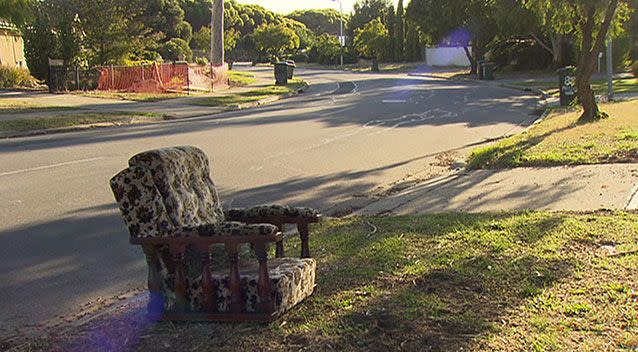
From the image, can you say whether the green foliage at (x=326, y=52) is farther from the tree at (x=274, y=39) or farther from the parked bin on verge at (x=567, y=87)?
the parked bin on verge at (x=567, y=87)

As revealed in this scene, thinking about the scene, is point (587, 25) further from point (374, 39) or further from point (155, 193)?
point (374, 39)

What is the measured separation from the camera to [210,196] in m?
5.65

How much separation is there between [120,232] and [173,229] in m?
3.56

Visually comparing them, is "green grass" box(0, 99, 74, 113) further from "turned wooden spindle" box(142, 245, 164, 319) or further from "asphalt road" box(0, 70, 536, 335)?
"turned wooden spindle" box(142, 245, 164, 319)

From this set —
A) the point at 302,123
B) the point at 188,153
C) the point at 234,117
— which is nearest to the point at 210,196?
the point at 188,153

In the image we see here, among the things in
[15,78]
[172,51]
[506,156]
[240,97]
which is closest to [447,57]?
[172,51]

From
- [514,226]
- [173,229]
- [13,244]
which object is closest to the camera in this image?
[173,229]

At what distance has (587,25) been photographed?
16.9m

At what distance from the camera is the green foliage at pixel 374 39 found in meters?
78.6

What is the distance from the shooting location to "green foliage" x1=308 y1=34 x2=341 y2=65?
87.0 m

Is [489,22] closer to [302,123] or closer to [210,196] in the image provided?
[302,123]

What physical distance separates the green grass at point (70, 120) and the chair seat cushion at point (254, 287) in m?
14.5

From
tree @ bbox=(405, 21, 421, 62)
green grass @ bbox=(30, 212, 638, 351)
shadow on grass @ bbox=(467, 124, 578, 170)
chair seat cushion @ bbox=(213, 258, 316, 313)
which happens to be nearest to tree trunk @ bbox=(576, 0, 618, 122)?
shadow on grass @ bbox=(467, 124, 578, 170)

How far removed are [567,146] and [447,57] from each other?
57.8 metres
